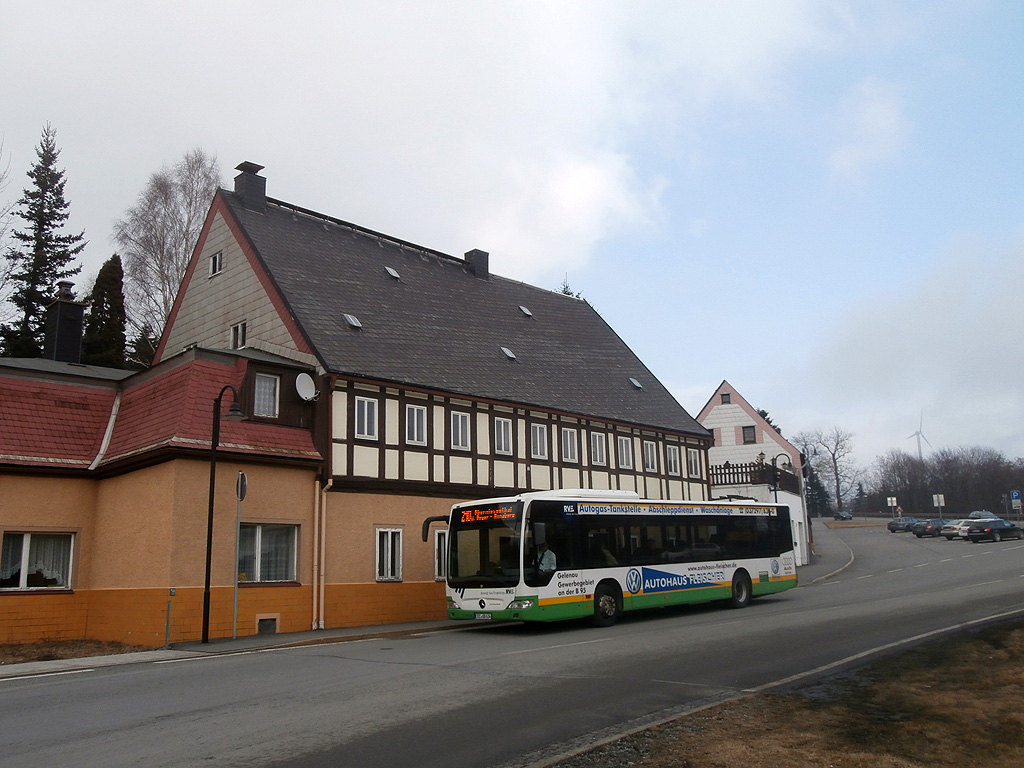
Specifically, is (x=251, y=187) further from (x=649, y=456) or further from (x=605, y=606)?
(x=605, y=606)

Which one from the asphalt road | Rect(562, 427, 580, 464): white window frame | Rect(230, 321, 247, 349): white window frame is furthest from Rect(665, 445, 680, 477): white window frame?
Rect(230, 321, 247, 349): white window frame

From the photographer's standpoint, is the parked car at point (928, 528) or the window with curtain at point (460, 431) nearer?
the window with curtain at point (460, 431)

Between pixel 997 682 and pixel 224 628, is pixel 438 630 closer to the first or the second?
pixel 224 628

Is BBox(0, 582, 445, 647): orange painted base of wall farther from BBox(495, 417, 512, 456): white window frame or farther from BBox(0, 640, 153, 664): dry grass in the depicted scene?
BBox(495, 417, 512, 456): white window frame

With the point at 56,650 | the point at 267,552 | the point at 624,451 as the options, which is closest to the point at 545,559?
the point at 267,552

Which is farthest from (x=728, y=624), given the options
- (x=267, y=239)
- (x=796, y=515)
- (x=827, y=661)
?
(x=796, y=515)

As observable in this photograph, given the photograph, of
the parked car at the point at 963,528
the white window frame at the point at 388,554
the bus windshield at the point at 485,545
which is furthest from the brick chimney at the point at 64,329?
the parked car at the point at 963,528

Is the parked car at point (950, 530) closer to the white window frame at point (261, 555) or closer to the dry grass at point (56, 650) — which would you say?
the white window frame at point (261, 555)

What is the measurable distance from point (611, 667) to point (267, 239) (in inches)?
730

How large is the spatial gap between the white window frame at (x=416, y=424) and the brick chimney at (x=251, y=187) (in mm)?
8812

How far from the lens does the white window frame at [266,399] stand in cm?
2100

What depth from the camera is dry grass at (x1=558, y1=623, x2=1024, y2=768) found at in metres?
6.68

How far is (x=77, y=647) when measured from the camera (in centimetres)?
1856

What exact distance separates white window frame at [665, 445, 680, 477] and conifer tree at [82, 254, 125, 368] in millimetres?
24688
